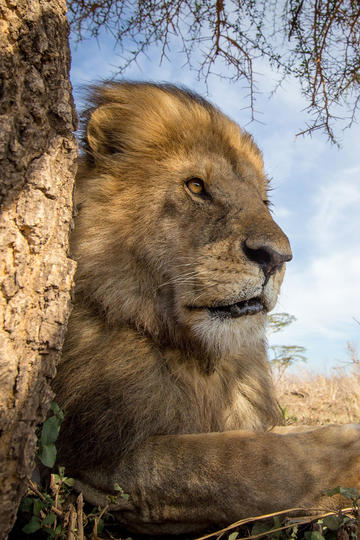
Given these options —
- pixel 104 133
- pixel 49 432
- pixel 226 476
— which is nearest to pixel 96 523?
pixel 49 432

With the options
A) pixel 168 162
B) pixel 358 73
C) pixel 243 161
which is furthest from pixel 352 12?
pixel 168 162

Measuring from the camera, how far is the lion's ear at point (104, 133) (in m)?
2.95

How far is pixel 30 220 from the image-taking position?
1.86m

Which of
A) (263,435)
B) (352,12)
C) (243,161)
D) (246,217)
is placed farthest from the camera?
(352,12)

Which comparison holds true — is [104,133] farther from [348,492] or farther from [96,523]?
[348,492]

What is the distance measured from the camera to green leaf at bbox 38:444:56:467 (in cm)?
198

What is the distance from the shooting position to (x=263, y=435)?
2.19m

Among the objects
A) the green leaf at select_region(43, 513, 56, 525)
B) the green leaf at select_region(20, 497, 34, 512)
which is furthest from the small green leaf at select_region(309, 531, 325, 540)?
the green leaf at select_region(20, 497, 34, 512)

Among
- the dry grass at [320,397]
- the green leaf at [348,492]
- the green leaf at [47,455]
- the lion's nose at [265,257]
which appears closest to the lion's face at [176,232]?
the lion's nose at [265,257]

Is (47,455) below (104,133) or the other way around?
below

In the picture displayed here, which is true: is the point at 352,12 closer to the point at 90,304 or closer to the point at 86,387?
the point at 90,304

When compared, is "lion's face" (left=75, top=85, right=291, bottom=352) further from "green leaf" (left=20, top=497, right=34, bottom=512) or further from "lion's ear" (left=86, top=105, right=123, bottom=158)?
"green leaf" (left=20, top=497, right=34, bottom=512)

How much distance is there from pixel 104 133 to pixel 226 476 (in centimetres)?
191

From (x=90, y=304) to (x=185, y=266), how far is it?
500mm
